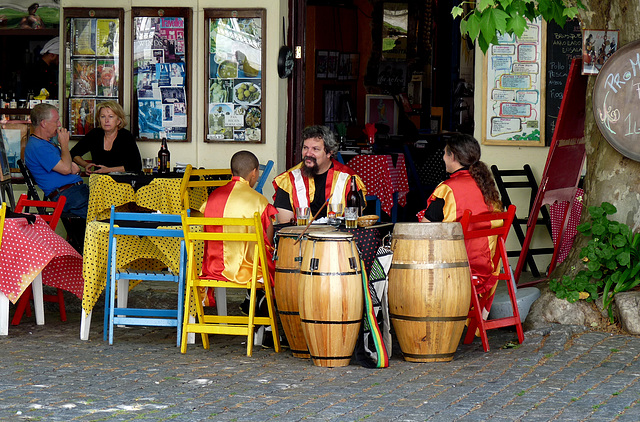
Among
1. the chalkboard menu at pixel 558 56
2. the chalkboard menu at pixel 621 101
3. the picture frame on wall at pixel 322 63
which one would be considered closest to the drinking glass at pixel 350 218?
the chalkboard menu at pixel 621 101

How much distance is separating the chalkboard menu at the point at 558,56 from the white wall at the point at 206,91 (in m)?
2.25

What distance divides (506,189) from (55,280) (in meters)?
3.84

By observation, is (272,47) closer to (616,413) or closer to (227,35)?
(227,35)

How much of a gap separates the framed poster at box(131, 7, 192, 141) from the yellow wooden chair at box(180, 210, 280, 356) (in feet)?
8.77

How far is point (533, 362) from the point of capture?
5.62m

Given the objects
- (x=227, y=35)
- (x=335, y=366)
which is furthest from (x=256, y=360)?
(x=227, y=35)

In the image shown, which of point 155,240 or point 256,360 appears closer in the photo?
point 256,360

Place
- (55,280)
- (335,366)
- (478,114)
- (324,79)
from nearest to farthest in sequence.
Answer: (335,366) → (55,280) → (478,114) → (324,79)

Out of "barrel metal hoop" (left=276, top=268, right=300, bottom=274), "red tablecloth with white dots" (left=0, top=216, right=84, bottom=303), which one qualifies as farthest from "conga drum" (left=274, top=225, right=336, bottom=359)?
"red tablecloth with white dots" (left=0, top=216, right=84, bottom=303)

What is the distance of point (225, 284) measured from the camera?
588 centimetres

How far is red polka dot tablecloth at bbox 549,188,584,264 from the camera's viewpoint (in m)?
7.40

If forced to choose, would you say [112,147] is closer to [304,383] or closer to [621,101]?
[304,383]

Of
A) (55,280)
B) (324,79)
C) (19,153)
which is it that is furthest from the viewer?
(324,79)

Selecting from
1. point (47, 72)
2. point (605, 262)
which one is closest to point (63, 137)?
point (47, 72)
